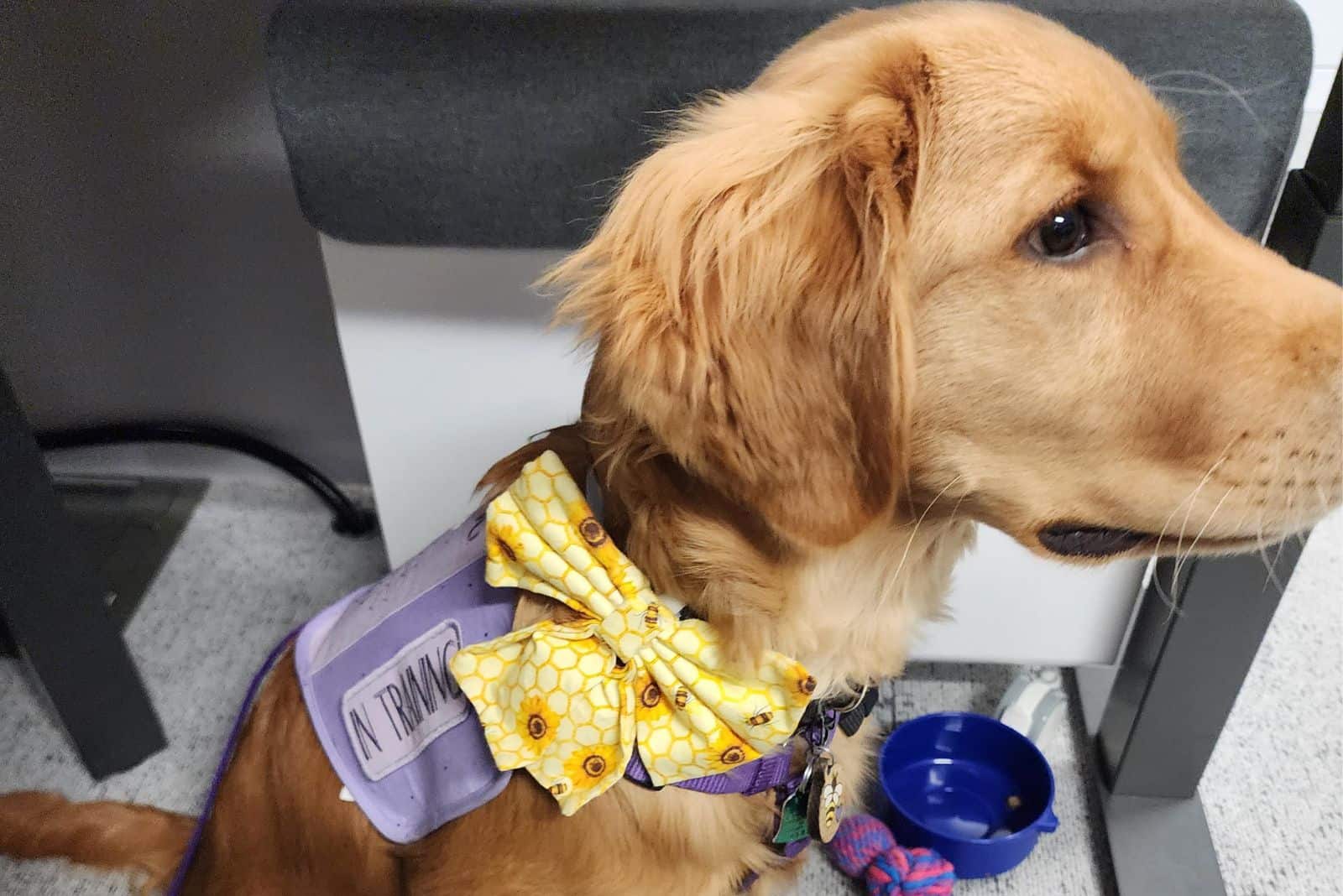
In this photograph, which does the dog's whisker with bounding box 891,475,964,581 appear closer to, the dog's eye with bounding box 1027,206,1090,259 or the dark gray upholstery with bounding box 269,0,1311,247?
the dog's eye with bounding box 1027,206,1090,259

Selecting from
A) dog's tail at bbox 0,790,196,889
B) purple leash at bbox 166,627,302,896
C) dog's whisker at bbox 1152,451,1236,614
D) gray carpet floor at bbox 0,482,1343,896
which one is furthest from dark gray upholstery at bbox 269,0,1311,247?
gray carpet floor at bbox 0,482,1343,896

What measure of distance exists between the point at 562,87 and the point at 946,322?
481 millimetres

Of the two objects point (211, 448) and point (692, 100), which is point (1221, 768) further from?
point (211, 448)

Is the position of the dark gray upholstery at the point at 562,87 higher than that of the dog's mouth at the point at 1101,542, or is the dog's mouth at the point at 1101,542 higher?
the dark gray upholstery at the point at 562,87

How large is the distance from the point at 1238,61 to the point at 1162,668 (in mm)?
697

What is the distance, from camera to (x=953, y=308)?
73 cm

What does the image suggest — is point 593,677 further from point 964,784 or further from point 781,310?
point 964,784

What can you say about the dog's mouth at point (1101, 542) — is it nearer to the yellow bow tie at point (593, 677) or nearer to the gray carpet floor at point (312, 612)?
the yellow bow tie at point (593, 677)

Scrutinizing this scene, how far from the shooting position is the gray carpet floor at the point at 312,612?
1.39 m

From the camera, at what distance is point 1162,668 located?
126cm

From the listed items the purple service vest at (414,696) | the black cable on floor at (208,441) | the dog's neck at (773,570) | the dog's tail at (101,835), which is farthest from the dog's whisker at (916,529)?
the black cable on floor at (208,441)

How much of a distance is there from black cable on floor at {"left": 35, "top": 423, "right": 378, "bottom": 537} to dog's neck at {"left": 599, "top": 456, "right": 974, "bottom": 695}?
1168mm

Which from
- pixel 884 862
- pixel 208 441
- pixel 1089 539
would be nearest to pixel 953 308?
pixel 1089 539

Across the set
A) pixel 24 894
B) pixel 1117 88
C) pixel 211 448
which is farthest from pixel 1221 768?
pixel 211 448
